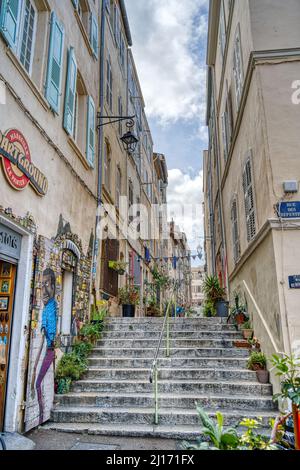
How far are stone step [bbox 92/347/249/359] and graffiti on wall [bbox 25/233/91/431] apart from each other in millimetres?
754

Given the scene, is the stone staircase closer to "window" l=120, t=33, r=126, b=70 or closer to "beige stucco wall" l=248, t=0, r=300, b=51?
"beige stucco wall" l=248, t=0, r=300, b=51

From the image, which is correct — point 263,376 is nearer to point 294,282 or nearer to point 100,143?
point 294,282

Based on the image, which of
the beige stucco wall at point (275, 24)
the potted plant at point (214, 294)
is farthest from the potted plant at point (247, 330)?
the beige stucco wall at point (275, 24)

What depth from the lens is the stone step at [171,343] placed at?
6832 mm

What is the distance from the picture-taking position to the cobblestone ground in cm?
418

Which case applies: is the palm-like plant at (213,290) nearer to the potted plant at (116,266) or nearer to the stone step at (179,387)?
the potted plant at (116,266)

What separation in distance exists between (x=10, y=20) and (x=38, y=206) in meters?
2.56

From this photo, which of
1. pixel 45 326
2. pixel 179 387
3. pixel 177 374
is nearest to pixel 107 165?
pixel 45 326

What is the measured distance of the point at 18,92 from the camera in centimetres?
486

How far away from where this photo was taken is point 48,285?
5.59m

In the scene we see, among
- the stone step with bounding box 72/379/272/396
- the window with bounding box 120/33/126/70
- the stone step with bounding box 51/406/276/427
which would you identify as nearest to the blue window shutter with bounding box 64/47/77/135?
the stone step with bounding box 72/379/272/396

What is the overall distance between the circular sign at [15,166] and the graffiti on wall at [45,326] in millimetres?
970

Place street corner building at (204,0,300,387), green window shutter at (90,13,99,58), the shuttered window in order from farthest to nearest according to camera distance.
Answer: green window shutter at (90,13,99,58) < the shuttered window < street corner building at (204,0,300,387)
